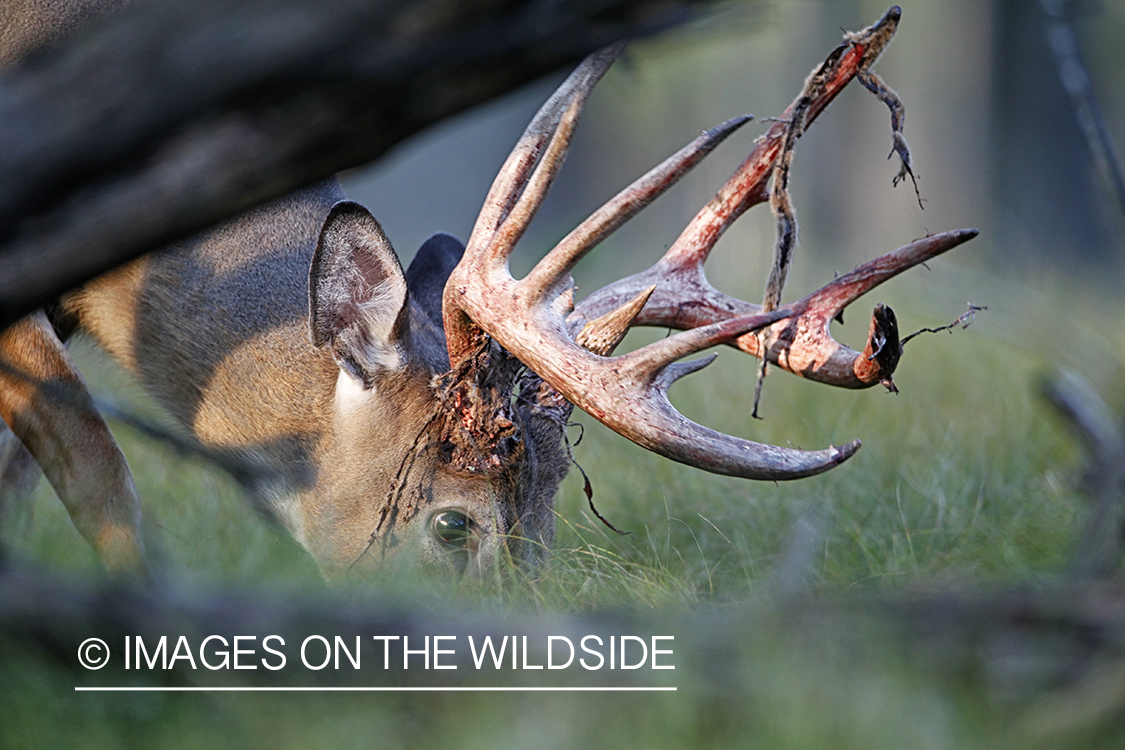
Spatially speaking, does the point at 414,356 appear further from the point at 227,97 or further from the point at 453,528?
the point at 227,97

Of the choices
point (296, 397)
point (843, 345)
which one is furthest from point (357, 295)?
point (843, 345)

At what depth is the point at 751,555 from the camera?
10.4ft

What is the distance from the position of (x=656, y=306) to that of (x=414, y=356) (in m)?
0.70

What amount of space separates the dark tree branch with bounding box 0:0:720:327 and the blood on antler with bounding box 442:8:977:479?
0.91 meters

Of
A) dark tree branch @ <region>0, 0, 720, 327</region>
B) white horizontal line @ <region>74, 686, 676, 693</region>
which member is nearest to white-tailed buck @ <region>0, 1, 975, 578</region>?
white horizontal line @ <region>74, 686, 676, 693</region>

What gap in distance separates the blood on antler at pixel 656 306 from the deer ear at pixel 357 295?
0.31m

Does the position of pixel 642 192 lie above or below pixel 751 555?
above

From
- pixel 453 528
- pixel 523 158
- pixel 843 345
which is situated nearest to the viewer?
pixel 523 158

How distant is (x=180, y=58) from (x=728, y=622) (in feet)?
3.61

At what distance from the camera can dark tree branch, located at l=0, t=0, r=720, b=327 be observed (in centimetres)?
132

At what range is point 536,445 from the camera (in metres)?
3.01

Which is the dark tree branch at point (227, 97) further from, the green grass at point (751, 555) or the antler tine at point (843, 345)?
the antler tine at point (843, 345)

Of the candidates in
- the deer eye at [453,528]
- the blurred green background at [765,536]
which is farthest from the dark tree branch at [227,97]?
the deer eye at [453,528]

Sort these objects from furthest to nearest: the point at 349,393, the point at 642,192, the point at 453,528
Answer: the point at 349,393 < the point at 453,528 < the point at 642,192
